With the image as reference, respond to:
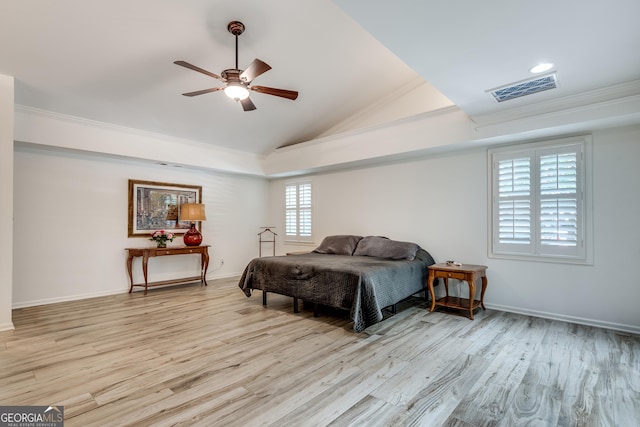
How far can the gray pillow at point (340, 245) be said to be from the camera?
5340 mm

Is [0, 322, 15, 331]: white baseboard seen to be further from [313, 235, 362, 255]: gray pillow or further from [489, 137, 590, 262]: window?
[489, 137, 590, 262]: window

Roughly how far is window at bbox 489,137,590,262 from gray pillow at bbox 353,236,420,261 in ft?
3.62

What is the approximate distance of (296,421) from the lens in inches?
74.5

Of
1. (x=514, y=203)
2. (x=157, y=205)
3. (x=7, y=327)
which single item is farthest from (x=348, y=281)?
(x=157, y=205)

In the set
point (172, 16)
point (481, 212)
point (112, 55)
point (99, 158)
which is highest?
point (172, 16)

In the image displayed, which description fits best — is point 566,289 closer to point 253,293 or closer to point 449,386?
point 449,386

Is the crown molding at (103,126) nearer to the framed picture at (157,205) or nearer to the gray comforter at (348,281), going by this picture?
the framed picture at (157,205)

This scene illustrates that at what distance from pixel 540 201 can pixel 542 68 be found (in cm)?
178

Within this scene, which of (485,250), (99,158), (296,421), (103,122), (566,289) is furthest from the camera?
(99,158)

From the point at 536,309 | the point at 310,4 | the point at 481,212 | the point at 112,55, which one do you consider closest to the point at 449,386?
the point at 536,309

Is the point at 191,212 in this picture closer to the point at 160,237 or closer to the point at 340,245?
the point at 160,237

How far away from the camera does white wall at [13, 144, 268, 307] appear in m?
4.47

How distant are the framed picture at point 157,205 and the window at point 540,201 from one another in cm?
536

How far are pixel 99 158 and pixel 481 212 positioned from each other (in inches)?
238
